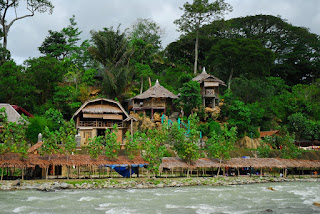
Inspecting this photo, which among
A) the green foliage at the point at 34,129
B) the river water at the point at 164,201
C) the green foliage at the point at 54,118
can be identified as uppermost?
the green foliage at the point at 54,118

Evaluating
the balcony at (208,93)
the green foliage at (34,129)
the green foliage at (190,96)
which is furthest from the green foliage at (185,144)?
the balcony at (208,93)

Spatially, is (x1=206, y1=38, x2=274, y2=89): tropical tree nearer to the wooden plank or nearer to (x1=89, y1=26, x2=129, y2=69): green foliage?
(x1=89, y1=26, x2=129, y2=69): green foliage

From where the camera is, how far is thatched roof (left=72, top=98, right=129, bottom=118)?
3403 cm

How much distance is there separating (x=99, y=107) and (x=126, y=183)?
13.9 metres

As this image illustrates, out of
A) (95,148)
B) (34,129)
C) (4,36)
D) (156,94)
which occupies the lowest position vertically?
(95,148)

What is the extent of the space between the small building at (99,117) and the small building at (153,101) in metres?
3.04

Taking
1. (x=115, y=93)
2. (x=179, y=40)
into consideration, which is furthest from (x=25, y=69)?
(x=179, y=40)

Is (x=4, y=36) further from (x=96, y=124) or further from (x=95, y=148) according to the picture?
(x=95, y=148)

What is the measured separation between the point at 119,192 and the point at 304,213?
36.2 ft

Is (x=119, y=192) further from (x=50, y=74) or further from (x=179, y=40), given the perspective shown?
(x=179, y=40)

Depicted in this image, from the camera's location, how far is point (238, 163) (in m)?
27.5

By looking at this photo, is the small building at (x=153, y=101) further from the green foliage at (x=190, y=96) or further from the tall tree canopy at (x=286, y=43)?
the tall tree canopy at (x=286, y=43)

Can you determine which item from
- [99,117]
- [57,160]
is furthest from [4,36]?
[57,160]

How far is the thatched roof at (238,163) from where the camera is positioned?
84.3 feet
